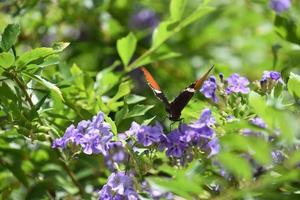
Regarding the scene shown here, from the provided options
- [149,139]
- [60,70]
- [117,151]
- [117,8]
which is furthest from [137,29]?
[149,139]

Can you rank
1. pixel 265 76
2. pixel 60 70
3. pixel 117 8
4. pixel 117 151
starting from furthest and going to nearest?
pixel 117 8
pixel 60 70
pixel 117 151
pixel 265 76

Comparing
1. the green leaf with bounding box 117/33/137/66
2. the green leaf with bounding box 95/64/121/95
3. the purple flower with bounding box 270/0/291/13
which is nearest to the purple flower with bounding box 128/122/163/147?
the green leaf with bounding box 95/64/121/95

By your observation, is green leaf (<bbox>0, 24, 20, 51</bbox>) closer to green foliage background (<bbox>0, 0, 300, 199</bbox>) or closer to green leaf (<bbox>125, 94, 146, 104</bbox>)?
green foliage background (<bbox>0, 0, 300, 199</bbox>)

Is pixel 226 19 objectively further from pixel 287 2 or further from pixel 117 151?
pixel 117 151

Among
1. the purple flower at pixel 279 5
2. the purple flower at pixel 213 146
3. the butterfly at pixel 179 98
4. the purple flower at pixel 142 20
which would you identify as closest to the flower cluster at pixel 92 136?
the butterfly at pixel 179 98

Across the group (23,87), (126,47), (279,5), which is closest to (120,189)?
(23,87)

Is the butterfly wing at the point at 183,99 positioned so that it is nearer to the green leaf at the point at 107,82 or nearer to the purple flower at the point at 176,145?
the purple flower at the point at 176,145
